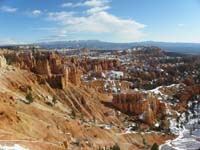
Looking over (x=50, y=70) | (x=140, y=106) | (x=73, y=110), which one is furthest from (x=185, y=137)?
(x=50, y=70)

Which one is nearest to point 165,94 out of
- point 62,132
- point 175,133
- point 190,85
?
point 190,85

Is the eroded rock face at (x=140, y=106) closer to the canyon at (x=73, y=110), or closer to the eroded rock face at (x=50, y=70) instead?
the canyon at (x=73, y=110)

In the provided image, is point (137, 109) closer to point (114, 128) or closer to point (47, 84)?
point (114, 128)

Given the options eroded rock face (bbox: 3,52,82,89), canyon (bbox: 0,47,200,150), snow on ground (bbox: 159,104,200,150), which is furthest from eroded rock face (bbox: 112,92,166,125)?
eroded rock face (bbox: 3,52,82,89)

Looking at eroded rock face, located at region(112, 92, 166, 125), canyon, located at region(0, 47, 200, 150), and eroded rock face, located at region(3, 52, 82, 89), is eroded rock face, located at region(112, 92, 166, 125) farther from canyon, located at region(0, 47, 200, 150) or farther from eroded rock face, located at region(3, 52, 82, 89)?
eroded rock face, located at region(3, 52, 82, 89)

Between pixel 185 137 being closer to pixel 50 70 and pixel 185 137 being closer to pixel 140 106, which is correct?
pixel 140 106

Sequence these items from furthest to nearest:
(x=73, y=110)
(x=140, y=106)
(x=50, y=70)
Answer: (x=50, y=70)
(x=140, y=106)
(x=73, y=110)

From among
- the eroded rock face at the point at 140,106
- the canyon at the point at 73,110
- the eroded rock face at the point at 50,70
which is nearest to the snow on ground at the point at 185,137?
the canyon at the point at 73,110

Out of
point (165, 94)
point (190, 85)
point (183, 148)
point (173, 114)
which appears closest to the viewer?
point (183, 148)
